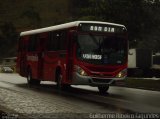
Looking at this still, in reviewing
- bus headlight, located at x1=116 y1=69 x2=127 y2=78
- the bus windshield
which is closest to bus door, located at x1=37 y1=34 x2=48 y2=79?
the bus windshield

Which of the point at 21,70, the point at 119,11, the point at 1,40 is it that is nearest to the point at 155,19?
the point at 119,11

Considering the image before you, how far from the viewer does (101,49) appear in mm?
22172

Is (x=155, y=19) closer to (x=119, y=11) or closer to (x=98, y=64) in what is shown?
(x=119, y=11)

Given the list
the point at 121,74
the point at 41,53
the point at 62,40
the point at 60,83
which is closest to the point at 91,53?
the point at 121,74

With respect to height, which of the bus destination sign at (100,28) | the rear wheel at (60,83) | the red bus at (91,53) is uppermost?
the bus destination sign at (100,28)

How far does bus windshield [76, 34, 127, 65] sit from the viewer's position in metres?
22.0

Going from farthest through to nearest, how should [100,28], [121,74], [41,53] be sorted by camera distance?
[41,53] < [121,74] < [100,28]

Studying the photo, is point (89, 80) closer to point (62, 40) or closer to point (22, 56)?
point (62, 40)

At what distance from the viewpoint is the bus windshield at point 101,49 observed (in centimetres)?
2200

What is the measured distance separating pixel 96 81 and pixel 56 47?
3567mm

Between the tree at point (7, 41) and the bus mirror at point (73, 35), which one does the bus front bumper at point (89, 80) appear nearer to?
the bus mirror at point (73, 35)

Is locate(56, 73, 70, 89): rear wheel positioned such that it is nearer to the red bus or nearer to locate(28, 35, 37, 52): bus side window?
the red bus

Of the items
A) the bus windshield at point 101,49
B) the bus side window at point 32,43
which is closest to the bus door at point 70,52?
the bus windshield at point 101,49

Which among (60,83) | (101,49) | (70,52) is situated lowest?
(60,83)
